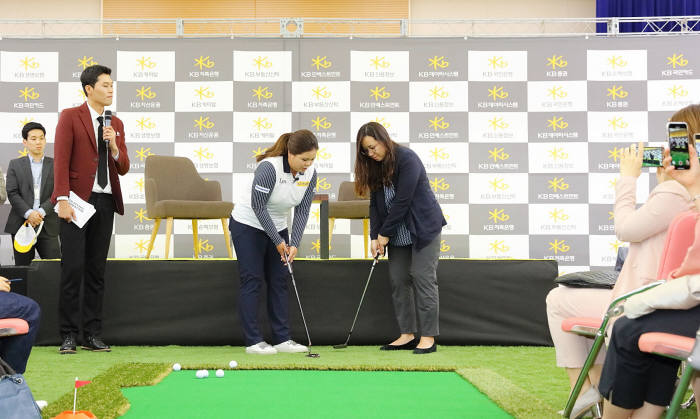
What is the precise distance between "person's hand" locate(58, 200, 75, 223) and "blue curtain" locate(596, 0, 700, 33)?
617cm

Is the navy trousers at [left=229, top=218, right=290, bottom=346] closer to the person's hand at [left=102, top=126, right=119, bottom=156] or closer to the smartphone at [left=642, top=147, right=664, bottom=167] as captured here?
the person's hand at [left=102, top=126, right=119, bottom=156]

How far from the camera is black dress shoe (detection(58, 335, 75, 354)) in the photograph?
354cm

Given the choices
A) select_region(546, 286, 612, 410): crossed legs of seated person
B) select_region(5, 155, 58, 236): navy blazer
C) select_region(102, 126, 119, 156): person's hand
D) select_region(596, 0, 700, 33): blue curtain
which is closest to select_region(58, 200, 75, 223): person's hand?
select_region(102, 126, 119, 156): person's hand

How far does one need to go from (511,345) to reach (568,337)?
1871mm

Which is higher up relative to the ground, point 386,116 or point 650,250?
point 386,116

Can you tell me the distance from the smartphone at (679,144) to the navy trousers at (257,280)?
236cm

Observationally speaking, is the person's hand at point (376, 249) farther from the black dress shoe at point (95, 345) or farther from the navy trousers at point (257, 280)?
the black dress shoe at point (95, 345)

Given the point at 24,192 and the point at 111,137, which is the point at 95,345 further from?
the point at 24,192

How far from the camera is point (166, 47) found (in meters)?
6.02

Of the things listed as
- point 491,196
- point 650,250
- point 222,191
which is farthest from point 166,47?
point 650,250

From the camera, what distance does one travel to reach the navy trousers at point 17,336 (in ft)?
6.97

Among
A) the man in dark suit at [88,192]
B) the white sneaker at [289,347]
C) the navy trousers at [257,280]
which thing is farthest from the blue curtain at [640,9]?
the man in dark suit at [88,192]

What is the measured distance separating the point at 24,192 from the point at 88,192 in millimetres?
1559

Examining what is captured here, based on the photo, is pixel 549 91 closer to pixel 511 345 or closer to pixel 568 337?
pixel 511 345
